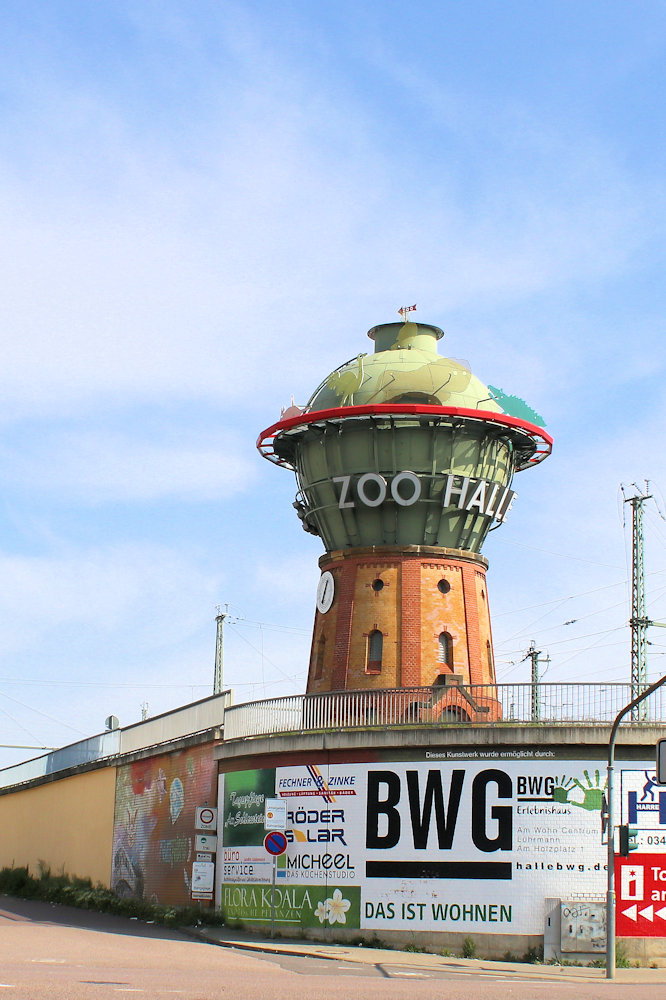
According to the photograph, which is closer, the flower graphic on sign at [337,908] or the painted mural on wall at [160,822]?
the flower graphic on sign at [337,908]

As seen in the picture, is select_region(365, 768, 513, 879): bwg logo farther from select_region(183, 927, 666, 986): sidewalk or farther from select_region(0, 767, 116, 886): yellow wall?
select_region(0, 767, 116, 886): yellow wall

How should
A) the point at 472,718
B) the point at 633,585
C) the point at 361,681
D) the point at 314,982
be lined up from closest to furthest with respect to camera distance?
the point at 314,982 < the point at 472,718 < the point at 361,681 < the point at 633,585

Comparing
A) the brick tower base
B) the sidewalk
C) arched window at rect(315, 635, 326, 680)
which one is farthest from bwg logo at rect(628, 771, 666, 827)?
arched window at rect(315, 635, 326, 680)

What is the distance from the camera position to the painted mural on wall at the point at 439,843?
29234 mm

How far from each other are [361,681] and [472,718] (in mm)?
3819

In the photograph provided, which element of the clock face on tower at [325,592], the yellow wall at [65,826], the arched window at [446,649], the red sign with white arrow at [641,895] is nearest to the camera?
the red sign with white arrow at [641,895]

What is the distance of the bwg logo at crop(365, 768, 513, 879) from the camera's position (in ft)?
98.2

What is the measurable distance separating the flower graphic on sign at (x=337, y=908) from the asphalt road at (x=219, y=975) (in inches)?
90.7

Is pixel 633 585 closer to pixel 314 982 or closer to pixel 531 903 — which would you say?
pixel 531 903

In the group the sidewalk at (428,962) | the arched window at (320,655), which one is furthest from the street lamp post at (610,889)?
the arched window at (320,655)

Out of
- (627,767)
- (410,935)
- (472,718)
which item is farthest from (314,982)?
(472,718)

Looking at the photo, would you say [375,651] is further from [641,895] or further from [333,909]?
[641,895]

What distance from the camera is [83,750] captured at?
1962 inches

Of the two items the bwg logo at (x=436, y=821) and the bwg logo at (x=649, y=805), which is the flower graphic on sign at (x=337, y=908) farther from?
the bwg logo at (x=649, y=805)
